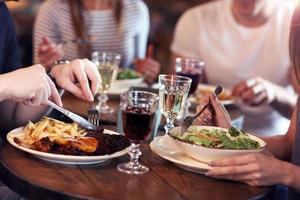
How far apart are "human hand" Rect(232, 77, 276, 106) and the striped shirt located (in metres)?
0.95

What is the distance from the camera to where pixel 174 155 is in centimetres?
140

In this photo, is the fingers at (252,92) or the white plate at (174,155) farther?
the fingers at (252,92)

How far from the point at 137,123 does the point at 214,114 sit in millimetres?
393

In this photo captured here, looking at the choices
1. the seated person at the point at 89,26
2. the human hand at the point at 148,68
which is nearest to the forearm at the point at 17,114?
the human hand at the point at 148,68

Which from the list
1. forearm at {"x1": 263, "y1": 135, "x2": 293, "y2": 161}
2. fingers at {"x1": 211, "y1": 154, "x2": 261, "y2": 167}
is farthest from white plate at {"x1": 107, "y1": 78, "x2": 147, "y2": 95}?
fingers at {"x1": 211, "y1": 154, "x2": 261, "y2": 167}

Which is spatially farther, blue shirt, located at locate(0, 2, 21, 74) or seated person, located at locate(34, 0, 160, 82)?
seated person, located at locate(34, 0, 160, 82)

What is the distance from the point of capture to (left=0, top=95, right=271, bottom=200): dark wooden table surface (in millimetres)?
1154

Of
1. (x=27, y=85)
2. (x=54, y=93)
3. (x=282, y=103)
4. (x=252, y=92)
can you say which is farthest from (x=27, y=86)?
(x=282, y=103)

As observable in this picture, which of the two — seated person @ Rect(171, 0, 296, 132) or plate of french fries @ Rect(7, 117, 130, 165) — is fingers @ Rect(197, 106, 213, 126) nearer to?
plate of french fries @ Rect(7, 117, 130, 165)

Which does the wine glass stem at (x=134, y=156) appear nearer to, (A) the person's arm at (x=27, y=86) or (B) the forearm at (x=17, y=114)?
(A) the person's arm at (x=27, y=86)

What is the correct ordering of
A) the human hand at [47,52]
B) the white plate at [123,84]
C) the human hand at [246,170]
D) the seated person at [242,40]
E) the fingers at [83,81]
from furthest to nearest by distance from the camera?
the seated person at [242,40], the human hand at [47,52], the white plate at [123,84], the fingers at [83,81], the human hand at [246,170]

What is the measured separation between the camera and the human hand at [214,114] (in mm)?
1609

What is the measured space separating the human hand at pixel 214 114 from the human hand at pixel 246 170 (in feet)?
1.05

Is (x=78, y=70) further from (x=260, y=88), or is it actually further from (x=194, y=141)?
(x=260, y=88)
